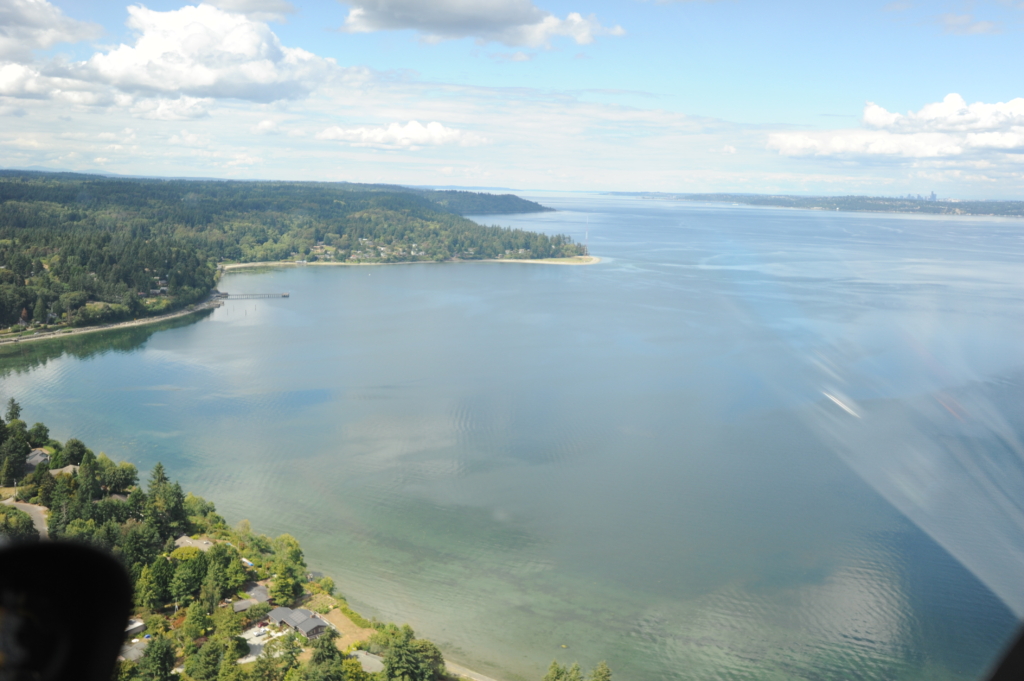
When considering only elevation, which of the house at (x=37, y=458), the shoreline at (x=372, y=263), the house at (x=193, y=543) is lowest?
the house at (x=193, y=543)

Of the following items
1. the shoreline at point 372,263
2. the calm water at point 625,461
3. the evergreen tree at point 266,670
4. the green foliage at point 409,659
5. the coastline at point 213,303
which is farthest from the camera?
the shoreline at point 372,263

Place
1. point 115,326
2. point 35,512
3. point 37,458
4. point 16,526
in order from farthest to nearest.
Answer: point 115,326, point 37,458, point 35,512, point 16,526

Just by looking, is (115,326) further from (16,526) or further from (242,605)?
(242,605)

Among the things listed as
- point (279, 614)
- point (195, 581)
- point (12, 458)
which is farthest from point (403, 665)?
point (12, 458)

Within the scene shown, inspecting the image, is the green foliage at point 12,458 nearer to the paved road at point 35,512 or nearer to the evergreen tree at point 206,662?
the paved road at point 35,512

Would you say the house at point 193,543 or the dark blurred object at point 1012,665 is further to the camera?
the house at point 193,543

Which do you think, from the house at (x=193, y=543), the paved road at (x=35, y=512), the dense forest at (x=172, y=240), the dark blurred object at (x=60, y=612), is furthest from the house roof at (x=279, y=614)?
the dense forest at (x=172, y=240)

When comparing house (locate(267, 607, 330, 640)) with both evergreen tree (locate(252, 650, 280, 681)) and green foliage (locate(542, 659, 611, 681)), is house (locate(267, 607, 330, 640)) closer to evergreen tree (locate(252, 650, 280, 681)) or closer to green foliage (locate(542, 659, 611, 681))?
evergreen tree (locate(252, 650, 280, 681))
